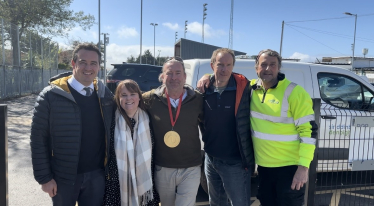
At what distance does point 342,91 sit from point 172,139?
3237mm

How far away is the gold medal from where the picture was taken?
2646 mm

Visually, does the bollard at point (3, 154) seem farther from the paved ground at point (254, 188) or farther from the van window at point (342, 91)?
the van window at point (342, 91)

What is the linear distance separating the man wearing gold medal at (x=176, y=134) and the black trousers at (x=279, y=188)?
2.28 ft

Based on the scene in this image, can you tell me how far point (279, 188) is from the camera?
2.67 meters

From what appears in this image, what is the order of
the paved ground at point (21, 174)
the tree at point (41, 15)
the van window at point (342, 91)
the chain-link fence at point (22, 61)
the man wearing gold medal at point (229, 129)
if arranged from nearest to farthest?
the man wearing gold medal at point (229, 129) < the paved ground at point (21, 174) < the van window at point (342, 91) < the chain-link fence at point (22, 61) < the tree at point (41, 15)

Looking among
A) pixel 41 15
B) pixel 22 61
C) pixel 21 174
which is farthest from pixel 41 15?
pixel 21 174

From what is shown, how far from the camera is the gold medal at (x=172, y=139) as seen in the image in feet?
8.68

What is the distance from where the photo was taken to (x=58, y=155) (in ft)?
7.82

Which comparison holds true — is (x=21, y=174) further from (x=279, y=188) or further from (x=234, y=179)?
(x=279, y=188)

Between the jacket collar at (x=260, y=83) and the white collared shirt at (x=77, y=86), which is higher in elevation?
the jacket collar at (x=260, y=83)

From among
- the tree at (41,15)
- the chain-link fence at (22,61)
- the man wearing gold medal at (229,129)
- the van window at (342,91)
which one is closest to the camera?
the man wearing gold medal at (229,129)

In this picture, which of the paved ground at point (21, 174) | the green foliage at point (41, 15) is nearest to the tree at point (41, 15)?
the green foliage at point (41, 15)

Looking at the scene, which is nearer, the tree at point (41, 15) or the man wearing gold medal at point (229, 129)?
the man wearing gold medal at point (229, 129)

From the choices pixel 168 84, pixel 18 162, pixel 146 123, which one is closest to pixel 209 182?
pixel 146 123
